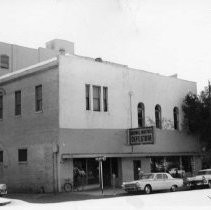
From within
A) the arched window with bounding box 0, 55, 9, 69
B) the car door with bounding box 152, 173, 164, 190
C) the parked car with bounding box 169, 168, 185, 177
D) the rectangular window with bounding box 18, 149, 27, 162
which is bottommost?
the car door with bounding box 152, 173, 164, 190

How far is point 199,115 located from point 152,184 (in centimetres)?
1213

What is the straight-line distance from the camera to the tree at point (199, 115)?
38438 millimetres

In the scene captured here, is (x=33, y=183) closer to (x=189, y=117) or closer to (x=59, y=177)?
(x=59, y=177)

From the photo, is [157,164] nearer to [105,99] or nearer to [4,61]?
[105,99]

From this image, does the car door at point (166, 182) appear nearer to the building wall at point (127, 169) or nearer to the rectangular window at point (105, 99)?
the building wall at point (127, 169)

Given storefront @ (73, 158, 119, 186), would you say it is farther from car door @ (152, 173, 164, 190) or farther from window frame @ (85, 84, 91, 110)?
car door @ (152, 173, 164, 190)

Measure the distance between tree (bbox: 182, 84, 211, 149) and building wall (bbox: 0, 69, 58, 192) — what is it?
44.6 ft

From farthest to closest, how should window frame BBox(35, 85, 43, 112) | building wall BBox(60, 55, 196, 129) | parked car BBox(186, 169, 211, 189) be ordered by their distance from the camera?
1. window frame BBox(35, 85, 43, 112)
2. building wall BBox(60, 55, 196, 129)
3. parked car BBox(186, 169, 211, 189)

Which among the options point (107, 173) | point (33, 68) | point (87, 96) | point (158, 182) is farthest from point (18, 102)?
point (158, 182)

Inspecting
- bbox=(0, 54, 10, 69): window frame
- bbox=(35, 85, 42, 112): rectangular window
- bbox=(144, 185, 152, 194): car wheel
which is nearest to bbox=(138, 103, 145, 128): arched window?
bbox=(35, 85, 42, 112): rectangular window

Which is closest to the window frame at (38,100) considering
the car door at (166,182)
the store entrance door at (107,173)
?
the store entrance door at (107,173)

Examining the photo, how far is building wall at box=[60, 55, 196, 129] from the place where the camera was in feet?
103

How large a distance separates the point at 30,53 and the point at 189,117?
2736cm

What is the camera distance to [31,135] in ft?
108
